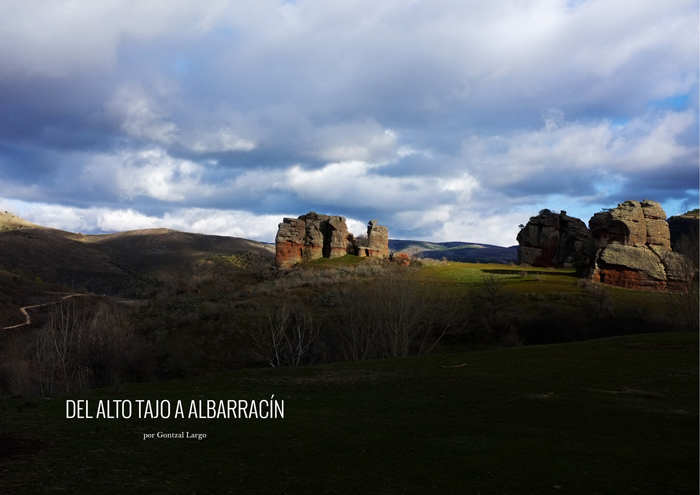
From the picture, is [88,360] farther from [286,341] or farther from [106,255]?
[106,255]

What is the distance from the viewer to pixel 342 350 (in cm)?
3491

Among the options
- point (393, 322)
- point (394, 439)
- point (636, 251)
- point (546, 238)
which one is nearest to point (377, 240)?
point (546, 238)

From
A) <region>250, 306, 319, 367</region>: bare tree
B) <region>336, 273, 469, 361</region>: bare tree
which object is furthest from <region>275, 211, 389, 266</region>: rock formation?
<region>336, 273, 469, 361</region>: bare tree

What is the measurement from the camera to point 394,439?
10195 mm

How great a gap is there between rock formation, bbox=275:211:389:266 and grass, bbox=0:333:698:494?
5523 centimetres

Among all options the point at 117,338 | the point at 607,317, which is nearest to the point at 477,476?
the point at 117,338

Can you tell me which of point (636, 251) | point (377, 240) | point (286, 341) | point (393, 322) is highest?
point (377, 240)

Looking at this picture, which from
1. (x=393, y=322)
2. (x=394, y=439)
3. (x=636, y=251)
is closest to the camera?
(x=394, y=439)

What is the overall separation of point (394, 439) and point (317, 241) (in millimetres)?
64028

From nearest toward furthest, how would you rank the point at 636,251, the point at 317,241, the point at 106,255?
the point at 636,251, the point at 317,241, the point at 106,255

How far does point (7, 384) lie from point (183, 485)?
59.9 ft

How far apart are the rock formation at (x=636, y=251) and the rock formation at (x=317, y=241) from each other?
29.4 metres

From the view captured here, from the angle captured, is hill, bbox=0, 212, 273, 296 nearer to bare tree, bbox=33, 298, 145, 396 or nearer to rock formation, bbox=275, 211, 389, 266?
rock formation, bbox=275, 211, 389, 266

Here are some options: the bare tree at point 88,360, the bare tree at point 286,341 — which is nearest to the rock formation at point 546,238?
the bare tree at point 286,341
